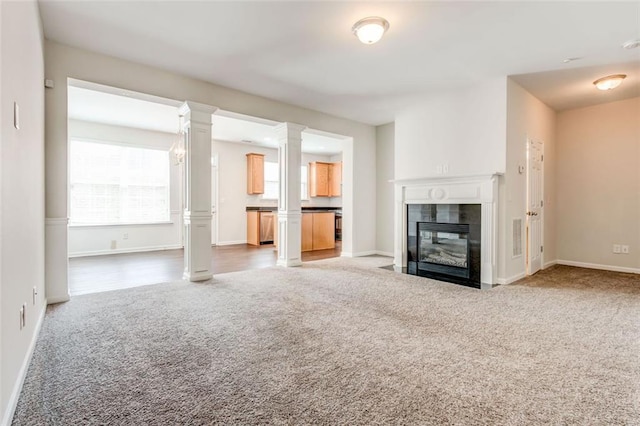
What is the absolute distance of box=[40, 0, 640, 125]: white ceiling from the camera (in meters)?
2.64

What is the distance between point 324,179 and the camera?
31.7 ft

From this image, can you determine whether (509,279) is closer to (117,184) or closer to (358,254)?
(358,254)

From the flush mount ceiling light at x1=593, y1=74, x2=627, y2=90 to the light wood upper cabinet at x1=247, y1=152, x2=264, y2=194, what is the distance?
6.80 m

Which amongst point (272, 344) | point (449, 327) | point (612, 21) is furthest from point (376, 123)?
point (272, 344)

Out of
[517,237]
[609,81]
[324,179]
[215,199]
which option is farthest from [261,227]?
[609,81]

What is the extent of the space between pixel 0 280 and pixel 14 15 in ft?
4.71

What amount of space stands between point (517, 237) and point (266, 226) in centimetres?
567

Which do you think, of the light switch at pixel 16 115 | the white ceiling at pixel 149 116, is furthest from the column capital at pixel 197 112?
the light switch at pixel 16 115

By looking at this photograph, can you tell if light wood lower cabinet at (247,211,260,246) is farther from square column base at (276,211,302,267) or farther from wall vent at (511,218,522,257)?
wall vent at (511,218,522,257)

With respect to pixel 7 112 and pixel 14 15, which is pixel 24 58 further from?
pixel 7 112

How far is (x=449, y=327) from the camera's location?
2586 millimetres

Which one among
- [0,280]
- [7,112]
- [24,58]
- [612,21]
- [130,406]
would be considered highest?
[612,21]

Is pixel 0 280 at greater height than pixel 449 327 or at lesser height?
greater

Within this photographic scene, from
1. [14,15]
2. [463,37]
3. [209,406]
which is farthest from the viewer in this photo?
[463,37]
